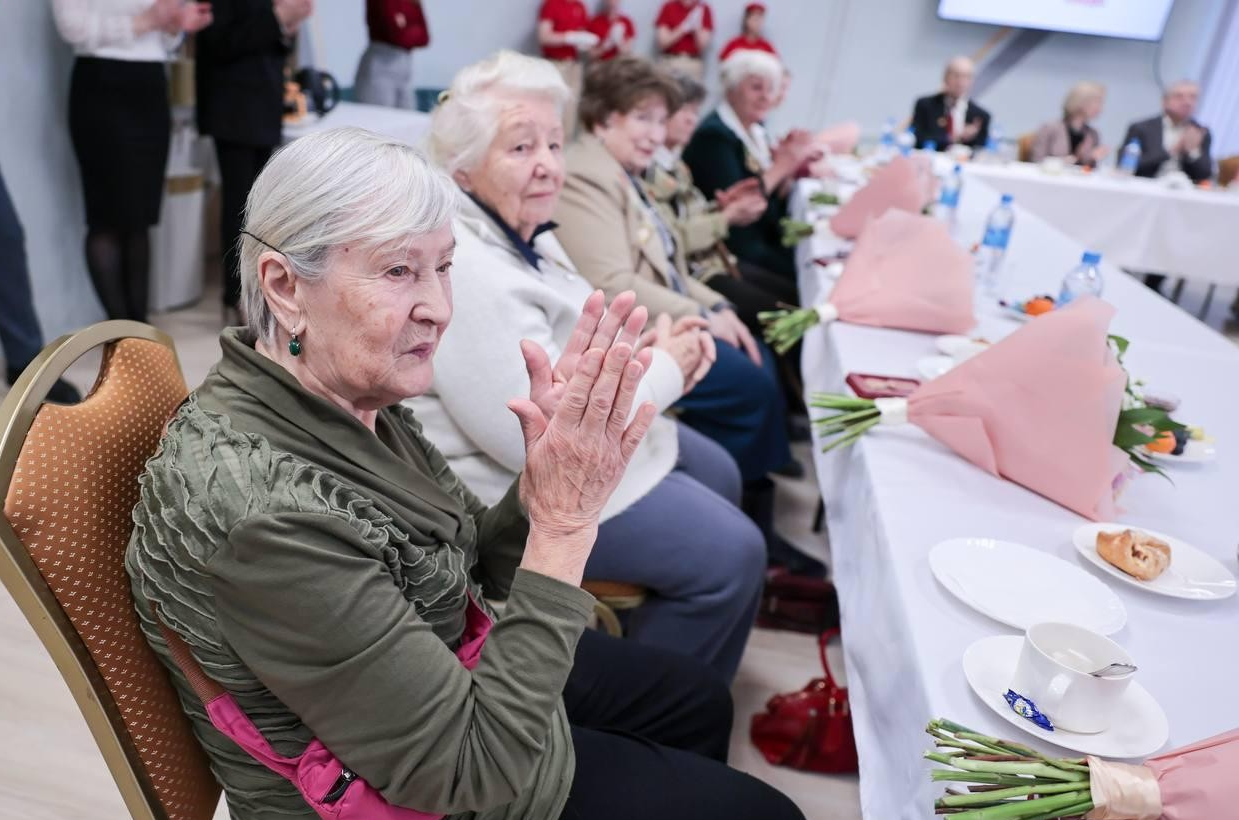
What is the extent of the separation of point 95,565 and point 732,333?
188cm

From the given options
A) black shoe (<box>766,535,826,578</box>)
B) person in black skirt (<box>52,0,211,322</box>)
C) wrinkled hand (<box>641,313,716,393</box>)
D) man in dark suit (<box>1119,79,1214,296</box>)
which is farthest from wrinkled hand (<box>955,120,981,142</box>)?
wrinkled hand (<box>641,313,716,393</box>)

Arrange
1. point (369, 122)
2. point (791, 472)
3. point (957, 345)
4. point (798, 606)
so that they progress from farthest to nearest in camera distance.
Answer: point (369, 122) → point (791, 472) → point (798, 606) → point (957, 345)

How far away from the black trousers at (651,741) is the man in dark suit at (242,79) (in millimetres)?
2509

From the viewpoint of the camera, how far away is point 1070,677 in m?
0.80

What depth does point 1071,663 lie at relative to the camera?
85 cm

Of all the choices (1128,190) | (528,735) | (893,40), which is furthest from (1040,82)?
(528,735)

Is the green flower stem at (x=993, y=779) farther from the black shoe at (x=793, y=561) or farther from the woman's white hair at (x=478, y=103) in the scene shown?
the black shoe at (x=793, y=561)

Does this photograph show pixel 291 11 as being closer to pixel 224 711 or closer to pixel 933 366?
pixel 933 366

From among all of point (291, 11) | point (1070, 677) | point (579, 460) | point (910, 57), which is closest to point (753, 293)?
point (291, 11)

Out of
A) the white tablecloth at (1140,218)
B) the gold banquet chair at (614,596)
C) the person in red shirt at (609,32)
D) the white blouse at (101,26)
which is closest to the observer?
the gold banquet chair at (614,596)

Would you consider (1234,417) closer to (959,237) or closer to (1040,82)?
(959,237)

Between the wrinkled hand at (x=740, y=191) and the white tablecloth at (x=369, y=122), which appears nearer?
the wrinkled hand at (x=740, y=191)

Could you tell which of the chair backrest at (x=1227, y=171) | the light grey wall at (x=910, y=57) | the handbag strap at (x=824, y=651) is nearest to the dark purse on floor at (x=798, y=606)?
the handbag strap at (x=824, y=651)

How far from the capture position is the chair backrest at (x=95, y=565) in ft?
2.54
